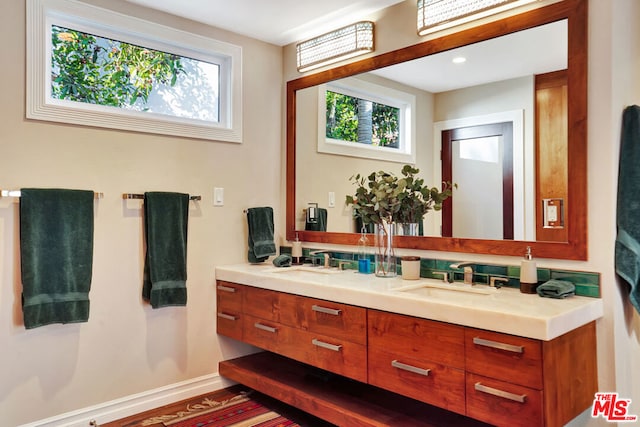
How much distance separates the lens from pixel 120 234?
276 centimetres

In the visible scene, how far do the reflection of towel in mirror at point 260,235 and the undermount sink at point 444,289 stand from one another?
1.23 metres

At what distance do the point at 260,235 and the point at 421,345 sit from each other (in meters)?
1.61

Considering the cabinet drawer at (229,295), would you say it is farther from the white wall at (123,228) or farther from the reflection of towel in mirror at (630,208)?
the reflection of towel in mirror at (630,208)

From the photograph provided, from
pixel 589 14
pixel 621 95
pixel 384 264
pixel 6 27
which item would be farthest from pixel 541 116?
pixel 6 27

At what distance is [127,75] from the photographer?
286 centimetres

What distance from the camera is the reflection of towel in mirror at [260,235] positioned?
10.7 feet

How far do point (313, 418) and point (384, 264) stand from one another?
3.26ft

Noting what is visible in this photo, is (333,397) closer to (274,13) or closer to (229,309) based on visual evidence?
(229,309)

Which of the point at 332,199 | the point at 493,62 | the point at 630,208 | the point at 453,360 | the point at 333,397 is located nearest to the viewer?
the point at 453,360

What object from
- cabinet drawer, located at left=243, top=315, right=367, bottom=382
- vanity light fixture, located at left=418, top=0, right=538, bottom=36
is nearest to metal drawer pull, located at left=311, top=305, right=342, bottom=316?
cabinet drawer, located at left=243, top=315, right=367, bottom=382

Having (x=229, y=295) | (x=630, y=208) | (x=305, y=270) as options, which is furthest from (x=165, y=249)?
(x=630, y=208)

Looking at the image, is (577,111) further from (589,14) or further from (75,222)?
(75,222)

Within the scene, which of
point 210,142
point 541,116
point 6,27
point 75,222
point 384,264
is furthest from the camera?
point 210,142

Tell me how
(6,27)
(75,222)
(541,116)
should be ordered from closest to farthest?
(541,116) < (6,27) < (75,222)
